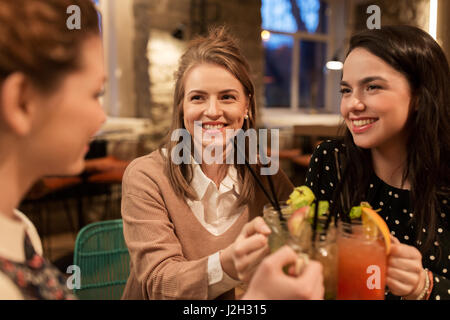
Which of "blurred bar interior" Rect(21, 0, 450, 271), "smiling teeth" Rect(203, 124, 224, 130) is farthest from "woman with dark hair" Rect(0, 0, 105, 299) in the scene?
"blurred bar interior" Rect(21, 0, 450, 271)

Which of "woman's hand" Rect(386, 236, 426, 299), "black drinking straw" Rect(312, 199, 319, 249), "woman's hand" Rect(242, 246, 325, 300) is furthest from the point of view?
"woman's hand" Rect(386, 236, 426, 299)

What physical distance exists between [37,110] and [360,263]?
63cm

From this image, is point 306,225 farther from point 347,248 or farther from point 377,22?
point 377,22

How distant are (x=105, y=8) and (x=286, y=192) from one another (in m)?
4.41

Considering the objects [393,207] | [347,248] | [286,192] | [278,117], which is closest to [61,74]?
[347,248]

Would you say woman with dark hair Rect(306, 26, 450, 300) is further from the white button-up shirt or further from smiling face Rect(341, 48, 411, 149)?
the white button-up shirt

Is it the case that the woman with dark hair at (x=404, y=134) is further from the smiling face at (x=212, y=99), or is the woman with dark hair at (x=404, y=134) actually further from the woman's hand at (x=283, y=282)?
the woman's hand at (x=283, y=282)

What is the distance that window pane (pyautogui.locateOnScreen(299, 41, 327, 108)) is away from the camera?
7.25 meters

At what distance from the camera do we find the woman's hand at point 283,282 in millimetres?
604

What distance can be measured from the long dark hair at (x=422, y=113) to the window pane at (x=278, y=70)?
5.67 metres

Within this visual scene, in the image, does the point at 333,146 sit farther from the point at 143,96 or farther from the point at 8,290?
the point at 143,96

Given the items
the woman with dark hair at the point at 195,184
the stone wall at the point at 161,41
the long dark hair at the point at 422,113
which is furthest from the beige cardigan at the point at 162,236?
the stone wall at the point at 161,41

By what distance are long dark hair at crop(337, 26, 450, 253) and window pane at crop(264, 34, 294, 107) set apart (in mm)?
5669

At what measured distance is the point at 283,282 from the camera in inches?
23.8
